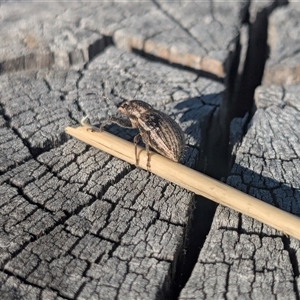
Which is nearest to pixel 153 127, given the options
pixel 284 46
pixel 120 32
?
pixel 120 32

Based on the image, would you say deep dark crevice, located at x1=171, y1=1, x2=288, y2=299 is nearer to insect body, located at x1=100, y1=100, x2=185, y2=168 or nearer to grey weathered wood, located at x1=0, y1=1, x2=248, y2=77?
grey weathered wood, located at x1=0, y1=1, x2=248, y2=77

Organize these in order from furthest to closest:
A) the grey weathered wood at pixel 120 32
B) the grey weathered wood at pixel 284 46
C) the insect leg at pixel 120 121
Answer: the grey weathered wood at pixel 120 32 < the grey weathered wood at pixel 284 46 < the insect leg at pixel 120 121

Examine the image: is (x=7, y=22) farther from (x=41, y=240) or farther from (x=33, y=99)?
(x=41, y=240)

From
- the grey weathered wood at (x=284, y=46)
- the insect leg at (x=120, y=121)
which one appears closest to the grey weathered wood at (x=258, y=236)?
the grey weathered wood at (x=284, y=46)

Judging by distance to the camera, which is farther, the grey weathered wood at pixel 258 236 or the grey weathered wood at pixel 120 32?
the grey weathered wood at pixel 120 32

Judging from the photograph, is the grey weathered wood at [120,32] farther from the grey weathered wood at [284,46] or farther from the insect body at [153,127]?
the insect body at [153,127]

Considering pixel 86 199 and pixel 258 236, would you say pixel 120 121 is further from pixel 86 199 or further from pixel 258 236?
pixel 258 236
